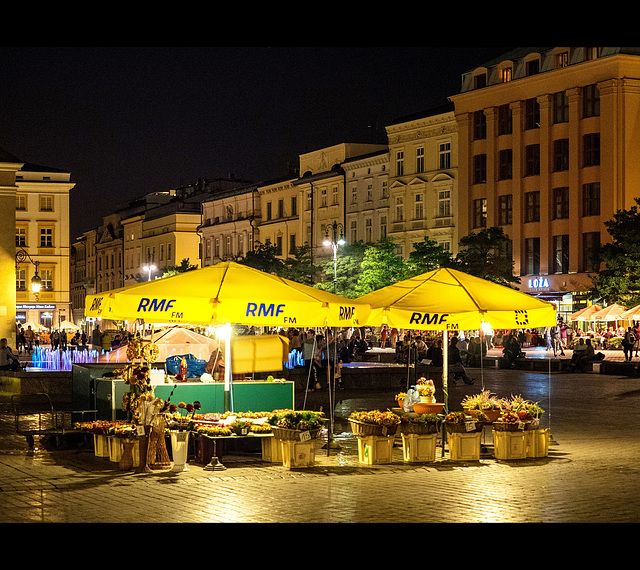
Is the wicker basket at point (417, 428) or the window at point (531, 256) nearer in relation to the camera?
the wicker basket at point (417, 428)

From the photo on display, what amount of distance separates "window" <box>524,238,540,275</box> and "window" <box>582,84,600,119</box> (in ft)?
26.3

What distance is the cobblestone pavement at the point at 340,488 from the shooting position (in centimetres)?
1098

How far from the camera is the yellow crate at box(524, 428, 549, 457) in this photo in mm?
15570

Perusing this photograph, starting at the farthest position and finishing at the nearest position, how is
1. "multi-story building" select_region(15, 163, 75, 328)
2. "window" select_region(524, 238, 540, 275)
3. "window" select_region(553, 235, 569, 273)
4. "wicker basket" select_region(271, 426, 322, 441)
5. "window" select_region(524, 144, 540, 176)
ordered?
"multi-story building" select_region(15, 163, 75, 328), "window" select_region(524, 144, 540, 176), "window" select_region(524, 238, 540, 275), "window" select_region(553, 235, 569, 273), "wicker basket" select_region(271, 426, 322, 441)

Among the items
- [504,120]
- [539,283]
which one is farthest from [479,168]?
[539,283]

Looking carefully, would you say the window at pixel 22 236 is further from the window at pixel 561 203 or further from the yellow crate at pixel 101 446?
the yellow crate at pixel 101 446

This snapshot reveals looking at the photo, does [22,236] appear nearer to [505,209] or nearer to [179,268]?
[179,268]

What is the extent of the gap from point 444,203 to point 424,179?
2.20m

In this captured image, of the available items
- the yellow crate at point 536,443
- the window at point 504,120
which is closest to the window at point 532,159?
the window at point 504,120

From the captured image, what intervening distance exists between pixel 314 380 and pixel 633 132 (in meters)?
34.9

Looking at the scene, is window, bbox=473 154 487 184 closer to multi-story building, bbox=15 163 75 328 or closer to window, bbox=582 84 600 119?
window, bbox=582 84 600 119

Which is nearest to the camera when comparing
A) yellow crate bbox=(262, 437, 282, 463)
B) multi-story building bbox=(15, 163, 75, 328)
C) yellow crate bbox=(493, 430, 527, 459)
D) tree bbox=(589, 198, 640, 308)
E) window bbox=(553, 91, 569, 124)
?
yellow crate bbox=(262, 437, 282, 463)

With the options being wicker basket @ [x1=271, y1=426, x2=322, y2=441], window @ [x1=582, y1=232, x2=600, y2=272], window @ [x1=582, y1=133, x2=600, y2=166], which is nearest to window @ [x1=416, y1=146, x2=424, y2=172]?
window @ [x1=582, y1=133, x2=600, y2=166]

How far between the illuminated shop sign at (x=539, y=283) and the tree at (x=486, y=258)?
2.04 meters
